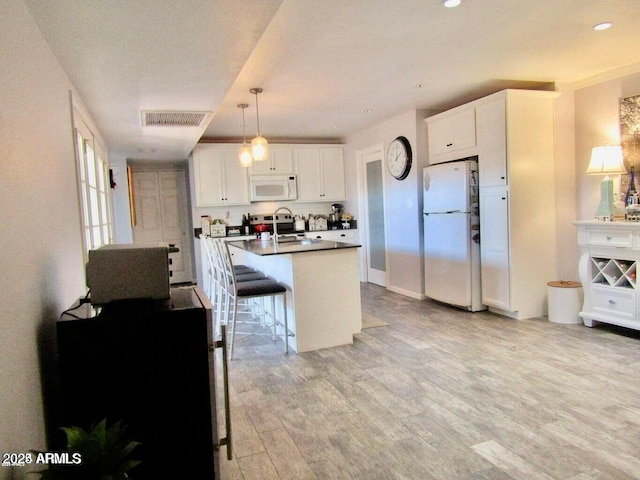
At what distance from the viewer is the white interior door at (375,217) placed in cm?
627

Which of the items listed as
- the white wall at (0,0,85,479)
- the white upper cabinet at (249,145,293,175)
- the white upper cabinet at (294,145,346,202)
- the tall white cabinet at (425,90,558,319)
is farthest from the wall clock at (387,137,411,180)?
the white wall at (0,0,85,479)

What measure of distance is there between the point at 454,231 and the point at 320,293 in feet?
6.08

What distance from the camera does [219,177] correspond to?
6.42 m

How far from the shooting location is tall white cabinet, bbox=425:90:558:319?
4.16 metres

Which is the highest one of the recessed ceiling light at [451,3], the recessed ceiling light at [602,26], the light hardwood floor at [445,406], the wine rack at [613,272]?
the recessed ceiling light at [602,26]

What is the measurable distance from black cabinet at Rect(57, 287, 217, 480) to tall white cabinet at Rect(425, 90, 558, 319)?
3523mm

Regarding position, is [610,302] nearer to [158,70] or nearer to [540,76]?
[540,76]

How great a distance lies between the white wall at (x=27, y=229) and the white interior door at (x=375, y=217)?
473cm

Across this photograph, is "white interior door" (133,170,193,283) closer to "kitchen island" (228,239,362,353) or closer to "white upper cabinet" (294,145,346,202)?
"white upper cabinet" (294,145,346,202)

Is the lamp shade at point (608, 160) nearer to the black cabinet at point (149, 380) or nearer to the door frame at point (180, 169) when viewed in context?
the black cabinet at point (149, 380)

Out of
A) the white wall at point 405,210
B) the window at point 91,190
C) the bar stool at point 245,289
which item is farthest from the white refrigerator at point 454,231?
the window at point 91,190

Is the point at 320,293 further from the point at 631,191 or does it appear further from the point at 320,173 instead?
the point at 320,173

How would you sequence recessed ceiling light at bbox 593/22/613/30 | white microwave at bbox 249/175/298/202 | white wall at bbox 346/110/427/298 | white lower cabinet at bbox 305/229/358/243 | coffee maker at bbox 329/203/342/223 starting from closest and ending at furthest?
1. recessed ceiling light at bbox 593/22/613/30
2. white wall at bbox 346/110/427/298
3. white microwave at bbox 249/175/298/202
4. white lower cabinet at bbox 305/229/358/243
5. coffee maker at bbox 329/203/342/223

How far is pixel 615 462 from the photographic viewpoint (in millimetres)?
1953
